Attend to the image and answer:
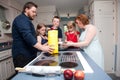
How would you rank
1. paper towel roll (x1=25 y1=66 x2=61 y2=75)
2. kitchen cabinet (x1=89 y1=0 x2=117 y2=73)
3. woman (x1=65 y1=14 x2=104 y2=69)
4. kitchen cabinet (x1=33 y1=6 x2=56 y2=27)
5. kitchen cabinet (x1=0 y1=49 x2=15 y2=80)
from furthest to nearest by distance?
kitchen cabinet (x1=33 y1=6 x2=56 y2=27) → kitchen cabinet (x1=89 y1=0 x2=117 y2=73) → kitchen cabinet (x1=0 y1=49 x2=15 y2=80) → woman (x1=65 y1=14 x2=104 y2=69) → paper towel roll (x1=25 y1=66 x2=61 y2=75)

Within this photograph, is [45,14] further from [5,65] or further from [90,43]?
[90,43]

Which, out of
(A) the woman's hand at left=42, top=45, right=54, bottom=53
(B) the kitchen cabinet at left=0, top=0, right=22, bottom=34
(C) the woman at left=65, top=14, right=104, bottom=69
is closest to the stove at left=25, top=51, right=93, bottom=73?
(A) the woman's hand at left=42, top=45, right=54, bottom=53

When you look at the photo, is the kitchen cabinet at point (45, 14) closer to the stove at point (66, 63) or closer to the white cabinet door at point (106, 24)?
the white cabinet door at point (106, 24)

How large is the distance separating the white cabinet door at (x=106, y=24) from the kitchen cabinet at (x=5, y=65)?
255cm

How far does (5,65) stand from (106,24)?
2944 millimetres

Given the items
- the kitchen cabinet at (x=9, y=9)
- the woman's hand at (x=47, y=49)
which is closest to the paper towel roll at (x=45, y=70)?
the woman's hand at (x=47, y=49)

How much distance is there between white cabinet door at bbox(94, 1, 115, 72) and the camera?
405cm

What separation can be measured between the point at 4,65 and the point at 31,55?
2175mm

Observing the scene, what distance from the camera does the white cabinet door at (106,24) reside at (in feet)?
13.3

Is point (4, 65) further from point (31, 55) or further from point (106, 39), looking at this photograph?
point (106, 39)

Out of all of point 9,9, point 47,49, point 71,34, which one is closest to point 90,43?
point 47,49

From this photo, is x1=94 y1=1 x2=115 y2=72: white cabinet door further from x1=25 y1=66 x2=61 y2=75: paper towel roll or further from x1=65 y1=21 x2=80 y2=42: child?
x1=25 y1=66 x2=61 y2=75: paper towel roll

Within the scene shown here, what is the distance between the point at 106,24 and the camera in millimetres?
4090

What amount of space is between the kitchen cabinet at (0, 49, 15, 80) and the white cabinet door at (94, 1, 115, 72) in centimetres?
255
